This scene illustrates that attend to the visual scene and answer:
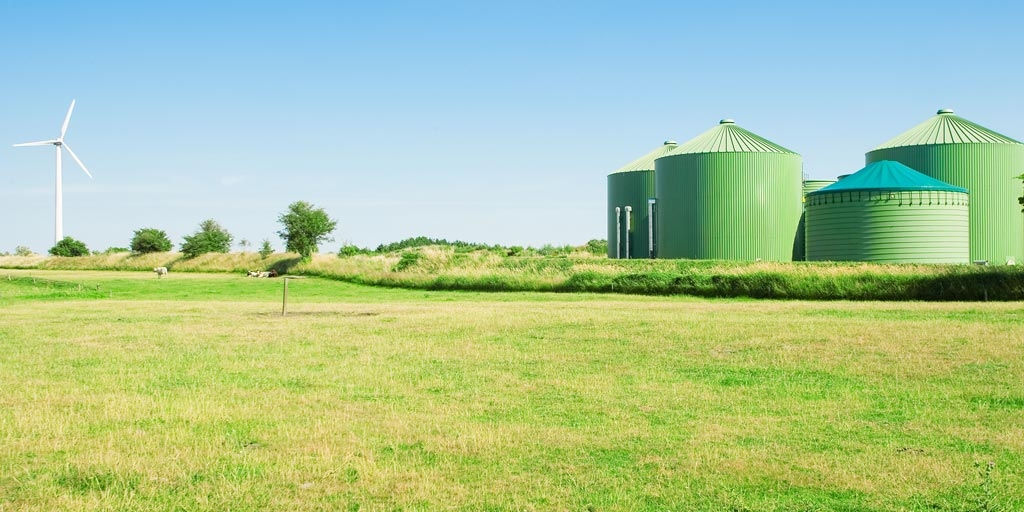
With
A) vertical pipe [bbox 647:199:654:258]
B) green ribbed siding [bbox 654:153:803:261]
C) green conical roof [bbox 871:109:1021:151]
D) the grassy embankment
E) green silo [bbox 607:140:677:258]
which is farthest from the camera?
green silo [bbox 607:140:677:258]

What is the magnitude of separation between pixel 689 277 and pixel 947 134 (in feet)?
77.2

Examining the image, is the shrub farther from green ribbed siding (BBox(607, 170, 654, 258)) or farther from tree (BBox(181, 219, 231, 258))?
tree (BBox(181, 219, 231, 258))

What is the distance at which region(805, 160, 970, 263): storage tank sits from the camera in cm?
4391

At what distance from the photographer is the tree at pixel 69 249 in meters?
84.9

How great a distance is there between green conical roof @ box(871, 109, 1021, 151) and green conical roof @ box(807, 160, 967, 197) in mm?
4739

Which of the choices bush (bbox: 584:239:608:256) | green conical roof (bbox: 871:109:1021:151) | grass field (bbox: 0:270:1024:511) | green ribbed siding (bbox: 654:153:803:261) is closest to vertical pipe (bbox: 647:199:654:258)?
green ribbed siding (bbox: 654:153:803:261)

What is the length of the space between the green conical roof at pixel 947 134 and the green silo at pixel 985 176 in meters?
0.05

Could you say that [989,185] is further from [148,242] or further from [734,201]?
[148,242]

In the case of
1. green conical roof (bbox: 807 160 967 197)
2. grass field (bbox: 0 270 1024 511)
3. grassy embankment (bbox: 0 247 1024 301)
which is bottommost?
grass field (bbox: 0 270 1024 511)

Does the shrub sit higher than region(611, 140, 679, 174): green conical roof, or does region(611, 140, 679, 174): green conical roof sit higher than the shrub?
region(611, 140, 679, 174): green conical roof

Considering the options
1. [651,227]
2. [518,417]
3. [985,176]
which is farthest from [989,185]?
[518,417]

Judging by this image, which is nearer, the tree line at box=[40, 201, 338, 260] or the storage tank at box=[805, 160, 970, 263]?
the storage tank at box=[805, 160, 970, 263]

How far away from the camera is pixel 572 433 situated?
971 cm

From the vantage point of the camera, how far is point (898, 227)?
1727 inches
